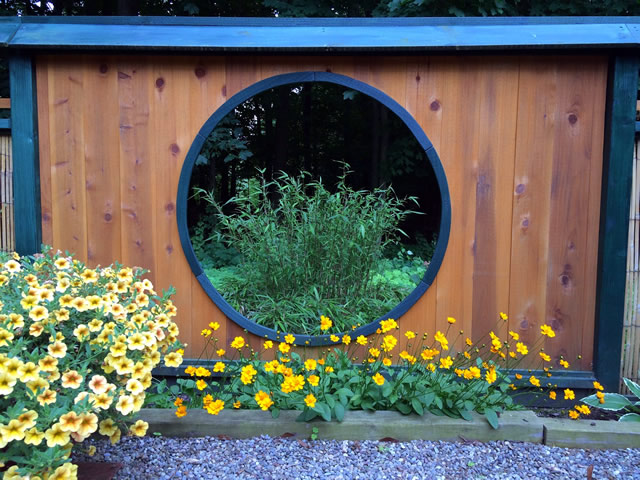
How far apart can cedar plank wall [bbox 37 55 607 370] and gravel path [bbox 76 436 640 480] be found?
25.5 inches

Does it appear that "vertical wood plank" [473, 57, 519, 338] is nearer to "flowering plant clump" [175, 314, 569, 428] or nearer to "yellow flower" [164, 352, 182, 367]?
"flowering plant clump" [175, 314, 569, 428]

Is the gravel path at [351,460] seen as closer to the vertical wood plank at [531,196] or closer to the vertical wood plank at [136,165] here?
the vertical wood plank at [531,196]

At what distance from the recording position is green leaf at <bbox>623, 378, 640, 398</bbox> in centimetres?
201

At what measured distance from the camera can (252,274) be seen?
126 inches

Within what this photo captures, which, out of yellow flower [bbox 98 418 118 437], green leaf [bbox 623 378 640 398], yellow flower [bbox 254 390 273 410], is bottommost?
green leaf [bbox 623 378 640 398]

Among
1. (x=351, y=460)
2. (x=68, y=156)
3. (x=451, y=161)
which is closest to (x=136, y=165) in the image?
(x=68, y=156)

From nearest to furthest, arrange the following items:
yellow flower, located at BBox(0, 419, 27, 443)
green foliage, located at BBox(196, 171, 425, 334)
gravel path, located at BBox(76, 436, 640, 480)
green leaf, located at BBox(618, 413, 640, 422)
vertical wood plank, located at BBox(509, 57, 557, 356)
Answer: yellow flower, located at BBox(0, 419, 27, 443), gravel path, located at BBox(76, 436, 640, 480), green leaf, located at BBox(618, 413, 640, 422), vertical wood plank, located at BBox(509, 57, 557, 356), green foliage, located at BBox(196, 171, 425, 334)

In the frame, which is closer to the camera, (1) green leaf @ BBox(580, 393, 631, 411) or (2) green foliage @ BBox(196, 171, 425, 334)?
(1) green leaf @ BBox(580, 393, 631, 411)

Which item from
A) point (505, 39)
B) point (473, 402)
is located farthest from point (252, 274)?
point (505, 39)

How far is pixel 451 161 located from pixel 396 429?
1185mm

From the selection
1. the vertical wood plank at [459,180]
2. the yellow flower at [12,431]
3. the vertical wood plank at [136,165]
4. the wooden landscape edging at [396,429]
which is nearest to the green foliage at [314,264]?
the vertical wood plank at [459,180]

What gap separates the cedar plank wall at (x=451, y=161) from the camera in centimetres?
212

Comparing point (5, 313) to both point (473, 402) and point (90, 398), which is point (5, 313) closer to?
point (90, 398)

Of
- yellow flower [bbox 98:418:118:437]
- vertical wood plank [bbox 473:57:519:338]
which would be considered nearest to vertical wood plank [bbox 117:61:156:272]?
yellow flower [bbox 98:418:118:437]
